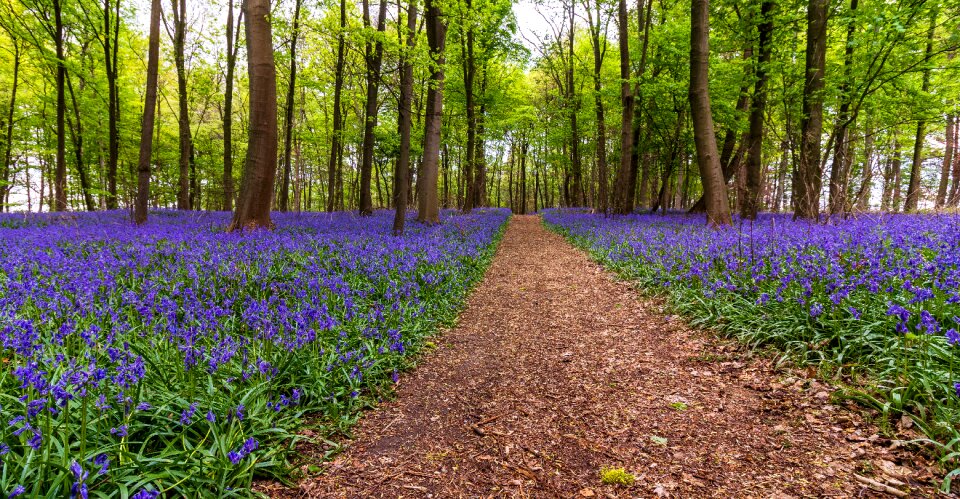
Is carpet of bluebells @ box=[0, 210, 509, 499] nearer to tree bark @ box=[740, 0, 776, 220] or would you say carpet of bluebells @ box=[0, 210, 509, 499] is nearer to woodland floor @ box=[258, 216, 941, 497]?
woodland floor @ box=[258, 216, 941, 497]

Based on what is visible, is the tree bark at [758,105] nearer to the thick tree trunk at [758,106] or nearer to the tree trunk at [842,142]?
the thick tree trunk at [758,106]

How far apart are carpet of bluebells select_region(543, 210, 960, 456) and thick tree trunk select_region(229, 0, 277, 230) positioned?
8.88m

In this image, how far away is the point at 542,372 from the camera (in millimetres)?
4074

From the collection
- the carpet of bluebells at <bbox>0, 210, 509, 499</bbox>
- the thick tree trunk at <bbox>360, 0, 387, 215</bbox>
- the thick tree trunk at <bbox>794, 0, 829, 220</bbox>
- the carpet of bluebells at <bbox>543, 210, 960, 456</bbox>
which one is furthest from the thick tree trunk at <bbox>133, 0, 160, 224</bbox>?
the thick tree trunk at <bbox>794, 0, 829, 220</bbox>

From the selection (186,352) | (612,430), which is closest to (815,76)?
(612,430)

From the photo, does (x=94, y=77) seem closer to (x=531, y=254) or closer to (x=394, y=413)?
(x=531, y=254)

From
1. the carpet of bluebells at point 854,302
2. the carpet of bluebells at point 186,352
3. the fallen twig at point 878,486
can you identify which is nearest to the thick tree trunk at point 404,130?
the carpet of bluebells at point 186,352

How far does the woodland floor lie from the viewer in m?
2.37

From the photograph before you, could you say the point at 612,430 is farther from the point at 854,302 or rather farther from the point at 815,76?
the point at 815,76

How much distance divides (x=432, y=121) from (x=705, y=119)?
7938 mm

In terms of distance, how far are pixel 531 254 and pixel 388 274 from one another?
6.36 metres

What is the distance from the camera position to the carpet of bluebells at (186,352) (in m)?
2.07

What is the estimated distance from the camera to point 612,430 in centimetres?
298

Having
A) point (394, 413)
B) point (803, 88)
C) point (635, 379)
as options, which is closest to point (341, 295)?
point (394, 413)
